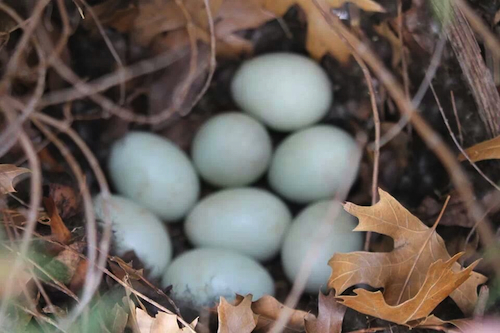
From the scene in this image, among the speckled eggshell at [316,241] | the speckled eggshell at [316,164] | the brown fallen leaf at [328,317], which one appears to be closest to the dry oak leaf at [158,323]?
the brown fallen leaf at [328,317]

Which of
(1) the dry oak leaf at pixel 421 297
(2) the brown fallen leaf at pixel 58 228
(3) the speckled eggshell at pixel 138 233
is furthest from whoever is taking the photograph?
(3) the speckled eggshell at pixel 138 233

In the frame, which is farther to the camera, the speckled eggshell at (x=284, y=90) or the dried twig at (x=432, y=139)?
the speckled eggshell at (x=284, y=90)

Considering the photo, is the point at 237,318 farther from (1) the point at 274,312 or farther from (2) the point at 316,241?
(2) the point at 316,241

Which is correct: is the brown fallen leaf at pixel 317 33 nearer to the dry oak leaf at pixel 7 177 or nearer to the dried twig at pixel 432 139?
the dried twig at pixel 432 139

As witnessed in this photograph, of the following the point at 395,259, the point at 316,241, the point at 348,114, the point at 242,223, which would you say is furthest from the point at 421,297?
the point at 348,114

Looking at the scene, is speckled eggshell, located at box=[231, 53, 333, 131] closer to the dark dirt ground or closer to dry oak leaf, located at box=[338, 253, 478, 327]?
the dark dirt ground

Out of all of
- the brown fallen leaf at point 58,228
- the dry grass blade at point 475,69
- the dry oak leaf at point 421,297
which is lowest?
the brown fallen leaf at point 58,228

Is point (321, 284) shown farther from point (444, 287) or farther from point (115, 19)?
point (115, 19)
